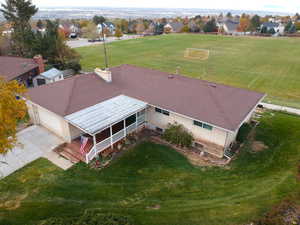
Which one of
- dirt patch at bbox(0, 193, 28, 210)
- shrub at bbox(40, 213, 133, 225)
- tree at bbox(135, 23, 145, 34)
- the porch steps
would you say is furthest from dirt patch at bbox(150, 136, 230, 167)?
tree at bbox(135, 23, 145, 34)

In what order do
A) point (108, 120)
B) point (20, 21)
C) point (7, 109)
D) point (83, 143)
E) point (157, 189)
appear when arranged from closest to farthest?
point (7, 109) → point (157, 189) → point (108, 120) → point (83, 143) → point (20, 21)

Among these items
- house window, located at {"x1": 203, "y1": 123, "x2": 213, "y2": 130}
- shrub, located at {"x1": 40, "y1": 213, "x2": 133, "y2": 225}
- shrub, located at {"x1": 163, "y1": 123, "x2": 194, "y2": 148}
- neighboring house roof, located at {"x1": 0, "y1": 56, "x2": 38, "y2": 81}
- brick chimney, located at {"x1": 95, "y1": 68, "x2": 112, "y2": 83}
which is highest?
brick chimney, located at {"x1": 95, "y1": 68, "x2": 112, "y2": 83}

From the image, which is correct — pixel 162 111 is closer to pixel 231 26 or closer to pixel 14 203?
pixel 14 203

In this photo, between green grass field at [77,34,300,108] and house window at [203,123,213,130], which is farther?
green grass field at [77,34,300,108]

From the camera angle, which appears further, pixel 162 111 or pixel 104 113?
pixel 162 111

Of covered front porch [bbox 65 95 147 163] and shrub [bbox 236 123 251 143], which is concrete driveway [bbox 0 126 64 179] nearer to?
covered front porch [bbox 65 95 147 163]

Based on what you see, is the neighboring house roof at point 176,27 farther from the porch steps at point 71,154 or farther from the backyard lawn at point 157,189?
the porch steps at point 71,154

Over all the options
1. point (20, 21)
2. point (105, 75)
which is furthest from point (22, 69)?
point (20, 21)
